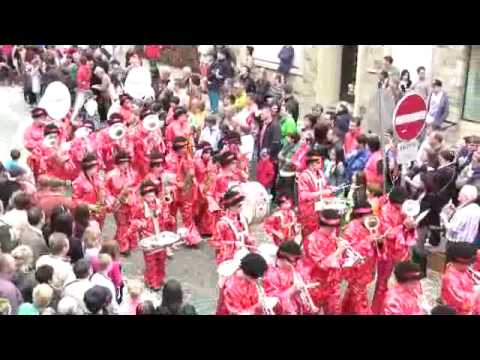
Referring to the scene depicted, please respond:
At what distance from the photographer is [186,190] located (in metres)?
10.6

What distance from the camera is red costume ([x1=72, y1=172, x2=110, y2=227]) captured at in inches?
365

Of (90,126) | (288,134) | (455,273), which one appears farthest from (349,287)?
(90,126)

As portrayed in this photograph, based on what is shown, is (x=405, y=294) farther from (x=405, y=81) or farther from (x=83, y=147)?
(x=405, y=81)

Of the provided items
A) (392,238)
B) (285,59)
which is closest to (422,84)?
(285,59)

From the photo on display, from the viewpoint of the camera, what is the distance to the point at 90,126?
1169 centimetres

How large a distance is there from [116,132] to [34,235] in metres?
3.42

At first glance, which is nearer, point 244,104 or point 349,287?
point 349,287

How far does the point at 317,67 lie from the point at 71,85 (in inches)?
206

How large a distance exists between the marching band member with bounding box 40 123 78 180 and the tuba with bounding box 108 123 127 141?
67 centimetres

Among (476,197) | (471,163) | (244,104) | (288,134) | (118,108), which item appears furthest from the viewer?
(244,104)

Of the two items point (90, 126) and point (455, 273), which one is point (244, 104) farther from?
point (455, 273)

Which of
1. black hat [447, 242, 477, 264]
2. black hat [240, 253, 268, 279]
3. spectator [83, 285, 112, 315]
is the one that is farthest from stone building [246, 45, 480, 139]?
spectator [83, 285, 112, 315]

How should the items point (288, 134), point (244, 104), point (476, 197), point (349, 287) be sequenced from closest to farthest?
point (349, 287)
point (476, 197)
point (288, 134)
point (244, 104)

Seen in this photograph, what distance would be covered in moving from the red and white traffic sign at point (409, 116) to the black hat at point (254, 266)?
2438 millimetres
